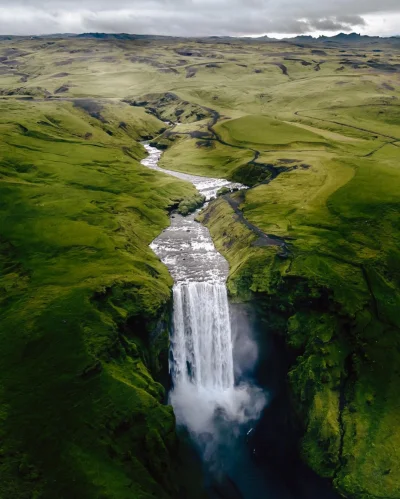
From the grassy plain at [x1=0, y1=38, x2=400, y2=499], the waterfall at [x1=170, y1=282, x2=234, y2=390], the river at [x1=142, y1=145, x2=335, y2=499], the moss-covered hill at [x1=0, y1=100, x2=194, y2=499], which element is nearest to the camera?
the moss-covered hill at [x1=0, y1=100, x2=194, y2=499]

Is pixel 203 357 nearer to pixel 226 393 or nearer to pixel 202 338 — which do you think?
pixel 202 338

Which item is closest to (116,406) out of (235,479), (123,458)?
(123,458)

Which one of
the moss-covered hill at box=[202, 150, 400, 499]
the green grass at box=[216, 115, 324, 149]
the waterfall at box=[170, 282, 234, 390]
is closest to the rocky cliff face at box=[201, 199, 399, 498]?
the moss-covered hill at box=[202, 150, 400, 499]

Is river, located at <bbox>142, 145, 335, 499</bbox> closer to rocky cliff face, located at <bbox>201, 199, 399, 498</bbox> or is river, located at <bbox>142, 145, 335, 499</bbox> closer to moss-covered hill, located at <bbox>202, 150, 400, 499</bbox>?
rocky cliff face, located at <bbox>201, 199, 399, 498</bbox>

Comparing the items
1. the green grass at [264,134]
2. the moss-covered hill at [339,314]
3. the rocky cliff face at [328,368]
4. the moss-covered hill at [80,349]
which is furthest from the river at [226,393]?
the green grass at [264,134]

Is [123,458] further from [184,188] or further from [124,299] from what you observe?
[184,188]

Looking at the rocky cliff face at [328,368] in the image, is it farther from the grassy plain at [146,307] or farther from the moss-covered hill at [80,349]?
the moss-covered hill at [80,349]

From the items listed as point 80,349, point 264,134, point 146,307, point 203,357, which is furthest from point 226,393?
point 264,134
